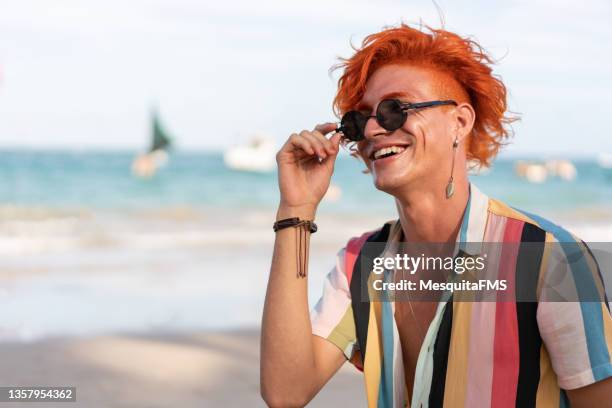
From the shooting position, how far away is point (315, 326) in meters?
2.85

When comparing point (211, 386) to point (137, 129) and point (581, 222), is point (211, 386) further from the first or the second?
point (137, 129)

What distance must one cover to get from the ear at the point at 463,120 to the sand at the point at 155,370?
2.50 m

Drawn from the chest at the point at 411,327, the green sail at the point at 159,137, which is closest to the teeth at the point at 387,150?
the chest at the point at 411,327

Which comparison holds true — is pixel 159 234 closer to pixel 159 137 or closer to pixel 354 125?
pixel 354 125

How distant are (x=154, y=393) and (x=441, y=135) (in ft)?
10.1

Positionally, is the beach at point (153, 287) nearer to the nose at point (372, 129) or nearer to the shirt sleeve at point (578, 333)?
the nose at point (372, 129)

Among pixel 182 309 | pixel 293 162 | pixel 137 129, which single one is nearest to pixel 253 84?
pixel 137 129

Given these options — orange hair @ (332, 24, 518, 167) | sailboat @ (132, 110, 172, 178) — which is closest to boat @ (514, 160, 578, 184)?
sailboat @ (132, 110, 172, 178)

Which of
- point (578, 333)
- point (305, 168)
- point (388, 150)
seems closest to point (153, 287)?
point (305, 168)

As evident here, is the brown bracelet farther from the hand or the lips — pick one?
the lips

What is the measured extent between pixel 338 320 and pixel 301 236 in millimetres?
326

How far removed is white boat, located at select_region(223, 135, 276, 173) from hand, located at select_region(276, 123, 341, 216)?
26.7 m

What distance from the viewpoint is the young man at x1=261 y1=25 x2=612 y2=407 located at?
8.45 feet

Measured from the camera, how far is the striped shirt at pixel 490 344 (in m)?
2.36
